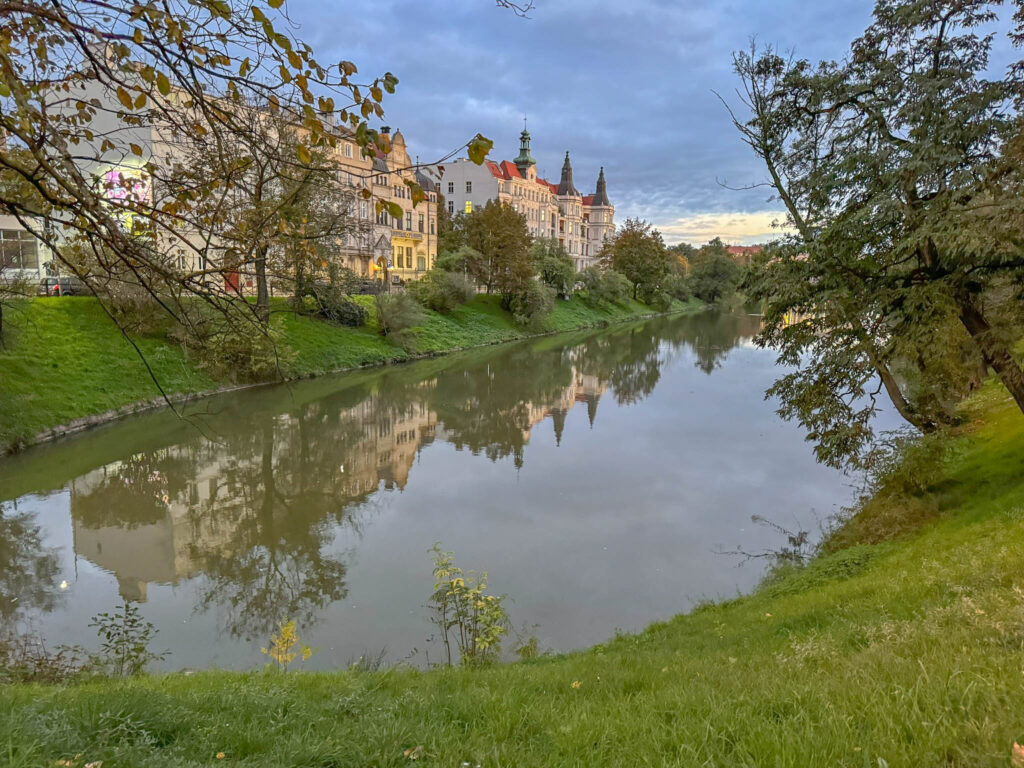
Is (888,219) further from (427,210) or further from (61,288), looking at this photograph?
(427,210)

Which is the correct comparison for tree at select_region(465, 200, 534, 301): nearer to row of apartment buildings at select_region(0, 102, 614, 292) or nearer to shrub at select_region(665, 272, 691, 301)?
row of apartment buildings at select_region(0, 102, 614, 292)

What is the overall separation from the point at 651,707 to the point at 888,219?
8935 mm

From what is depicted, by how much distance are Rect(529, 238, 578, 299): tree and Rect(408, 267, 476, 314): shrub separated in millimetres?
11844

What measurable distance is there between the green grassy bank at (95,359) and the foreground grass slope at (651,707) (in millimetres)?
7683

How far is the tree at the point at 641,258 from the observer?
7081cm

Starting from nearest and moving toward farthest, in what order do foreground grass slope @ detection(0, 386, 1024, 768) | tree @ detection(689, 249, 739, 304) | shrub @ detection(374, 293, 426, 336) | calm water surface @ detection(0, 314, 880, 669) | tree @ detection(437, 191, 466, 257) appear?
foreground grass slope @ detection(0, 386, 1024, 768) < calm water surface @ detection(0, 314, 880, 669) < shrub @ detection(374, 293, 426, 336) < tree @ detection(437, 191, 466, 257) < tree @ detection(689, 249, 739, 304)

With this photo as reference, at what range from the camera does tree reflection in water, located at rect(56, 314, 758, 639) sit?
9602 millimetres

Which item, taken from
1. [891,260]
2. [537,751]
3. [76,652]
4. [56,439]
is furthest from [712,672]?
[56,439]

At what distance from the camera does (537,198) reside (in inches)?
3319

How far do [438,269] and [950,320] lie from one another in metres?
35.2

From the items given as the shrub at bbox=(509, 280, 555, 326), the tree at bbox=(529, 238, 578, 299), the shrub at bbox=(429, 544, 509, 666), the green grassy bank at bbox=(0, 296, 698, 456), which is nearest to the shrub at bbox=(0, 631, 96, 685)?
the shrub at bbox=(429, 544, 509, 666)

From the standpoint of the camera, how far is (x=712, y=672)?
4508mm

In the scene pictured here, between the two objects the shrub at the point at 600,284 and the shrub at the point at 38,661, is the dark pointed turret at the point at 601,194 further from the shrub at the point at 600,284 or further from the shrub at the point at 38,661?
the shrub at the point at 38,661

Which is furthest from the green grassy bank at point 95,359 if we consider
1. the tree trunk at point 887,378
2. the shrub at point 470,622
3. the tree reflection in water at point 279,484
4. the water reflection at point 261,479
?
the tree trunk at point 887,378
